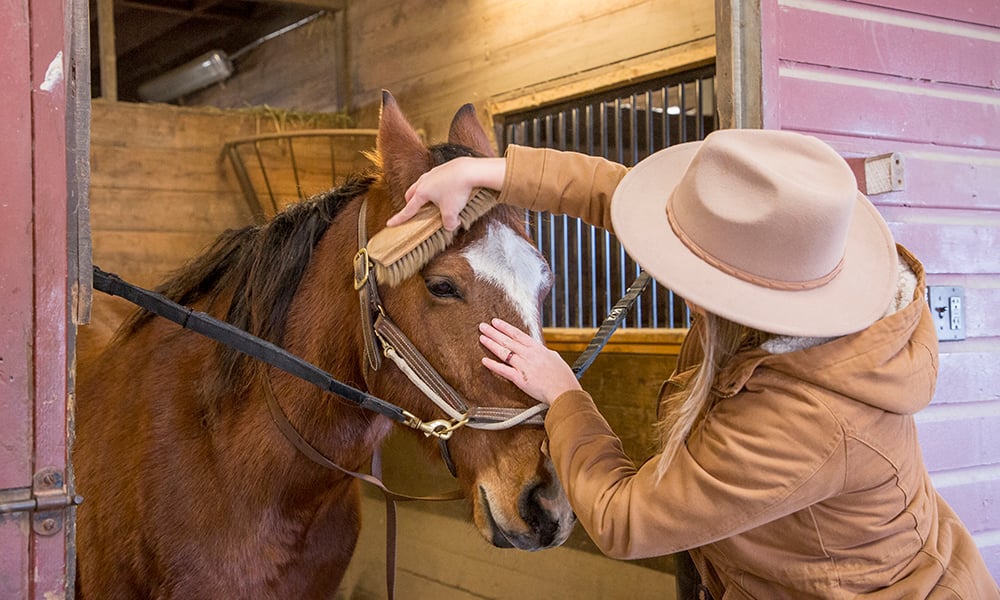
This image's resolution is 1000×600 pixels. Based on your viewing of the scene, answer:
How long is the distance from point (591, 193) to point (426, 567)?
10.2ft

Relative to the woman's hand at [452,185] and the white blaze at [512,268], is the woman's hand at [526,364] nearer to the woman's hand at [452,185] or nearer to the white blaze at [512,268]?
the white blaze at [512,268]

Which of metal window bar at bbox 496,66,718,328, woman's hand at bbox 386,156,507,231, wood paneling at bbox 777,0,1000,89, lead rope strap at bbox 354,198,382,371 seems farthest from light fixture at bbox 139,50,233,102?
woman's hand at bbox 386,156,507,231

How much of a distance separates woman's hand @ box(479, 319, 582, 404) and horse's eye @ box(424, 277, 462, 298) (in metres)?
0.12

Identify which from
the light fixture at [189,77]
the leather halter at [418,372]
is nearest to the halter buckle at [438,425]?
the leather halter at [418,372]

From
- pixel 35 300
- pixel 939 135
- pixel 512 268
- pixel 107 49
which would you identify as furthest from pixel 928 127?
pixel 107 49

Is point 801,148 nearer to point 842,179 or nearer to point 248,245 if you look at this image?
point 842,179

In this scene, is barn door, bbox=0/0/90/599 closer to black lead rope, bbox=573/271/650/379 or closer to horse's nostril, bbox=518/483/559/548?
horse's nostril, bbox=518/483/559/548

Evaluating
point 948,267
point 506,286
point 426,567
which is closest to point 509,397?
point 506,286

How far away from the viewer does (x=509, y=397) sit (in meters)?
1.66

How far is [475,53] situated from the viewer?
4363 millimetres

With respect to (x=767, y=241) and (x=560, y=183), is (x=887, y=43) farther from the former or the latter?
(x=767, y=241)

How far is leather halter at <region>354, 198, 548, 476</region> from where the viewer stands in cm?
164

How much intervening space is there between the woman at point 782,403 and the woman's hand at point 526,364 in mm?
99

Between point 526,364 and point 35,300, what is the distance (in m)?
0.83
